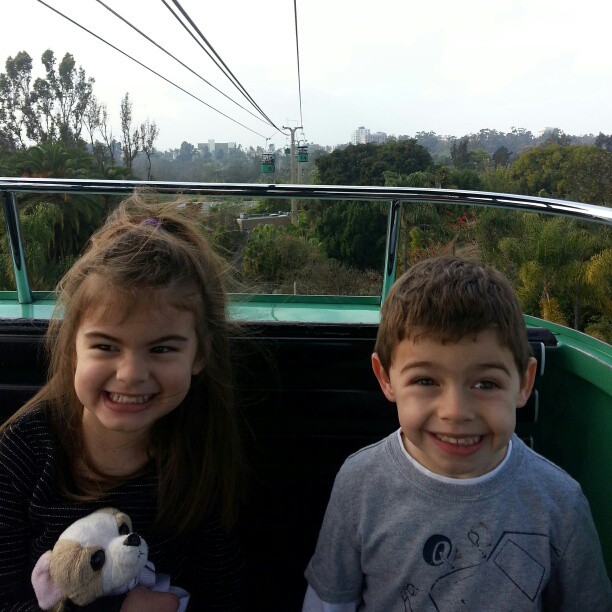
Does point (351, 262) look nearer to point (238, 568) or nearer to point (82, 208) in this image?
point (82, 208)

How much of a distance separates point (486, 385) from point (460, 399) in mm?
63

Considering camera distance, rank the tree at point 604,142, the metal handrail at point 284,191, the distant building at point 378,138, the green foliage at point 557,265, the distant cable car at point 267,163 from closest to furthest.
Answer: the metal handrail at point 284,191, the green foliage at point 557,265, the distant cable car at point 267,163, the distant building at point 378,138, the tree at point 604,142

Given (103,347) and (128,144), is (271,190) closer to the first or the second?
(103,347)

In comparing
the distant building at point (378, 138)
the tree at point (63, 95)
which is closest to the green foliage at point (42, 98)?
the tree at point (63, 95)

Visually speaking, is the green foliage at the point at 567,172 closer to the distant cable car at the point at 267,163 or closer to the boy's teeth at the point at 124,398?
the distant cable car at the point at 267,163

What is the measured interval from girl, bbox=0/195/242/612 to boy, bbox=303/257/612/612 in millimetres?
370

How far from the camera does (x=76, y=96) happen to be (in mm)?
31141

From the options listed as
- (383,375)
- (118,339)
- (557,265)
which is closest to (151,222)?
(118,339)

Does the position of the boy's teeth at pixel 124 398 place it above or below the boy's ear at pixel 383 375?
below

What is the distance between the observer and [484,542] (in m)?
1.13

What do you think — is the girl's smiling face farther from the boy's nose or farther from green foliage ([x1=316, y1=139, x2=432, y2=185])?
green foliage ([x1=316, y1=139, x2=432, y2=185])

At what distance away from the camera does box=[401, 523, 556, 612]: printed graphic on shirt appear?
3.65 feet

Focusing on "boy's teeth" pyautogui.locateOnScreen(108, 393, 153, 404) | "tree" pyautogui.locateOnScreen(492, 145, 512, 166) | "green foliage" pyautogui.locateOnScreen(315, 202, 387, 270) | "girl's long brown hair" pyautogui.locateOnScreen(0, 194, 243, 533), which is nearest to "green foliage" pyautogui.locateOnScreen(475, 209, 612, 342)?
"green foliage" pyautogui.locateOnScreen(315, 202, 387, 270)

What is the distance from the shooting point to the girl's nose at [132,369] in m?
1.17
